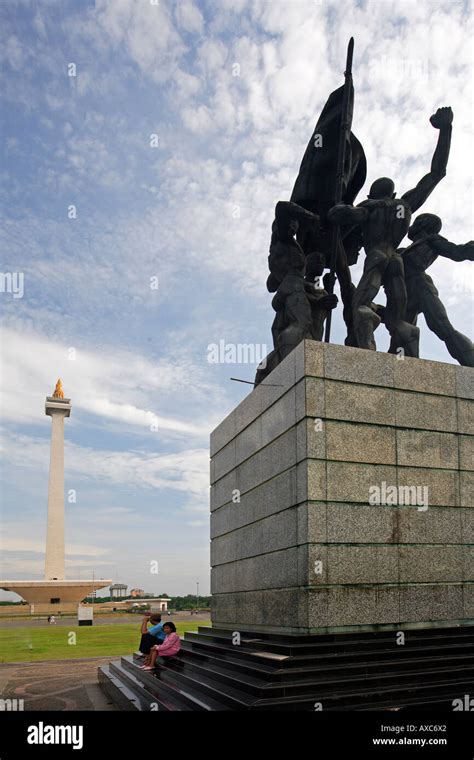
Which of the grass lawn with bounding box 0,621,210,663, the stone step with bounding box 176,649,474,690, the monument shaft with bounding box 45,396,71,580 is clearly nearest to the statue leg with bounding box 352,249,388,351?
the stone step with bounding box 176,649,474,690

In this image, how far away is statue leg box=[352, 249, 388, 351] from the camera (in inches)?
429

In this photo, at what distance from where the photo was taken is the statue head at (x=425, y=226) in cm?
1236

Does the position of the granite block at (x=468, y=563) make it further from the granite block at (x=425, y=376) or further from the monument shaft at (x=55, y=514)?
the monument shaft at (x=55, y=514)

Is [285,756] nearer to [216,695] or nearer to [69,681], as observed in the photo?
[216,695]

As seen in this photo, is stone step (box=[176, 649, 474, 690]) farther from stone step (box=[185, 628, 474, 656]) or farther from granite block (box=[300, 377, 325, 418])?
granite block (box=[300, 377, 325, 418])

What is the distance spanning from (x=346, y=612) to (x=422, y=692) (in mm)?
1500

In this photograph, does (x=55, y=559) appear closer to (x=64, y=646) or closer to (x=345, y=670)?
(x=64, y=646)

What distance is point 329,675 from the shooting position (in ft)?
23.9

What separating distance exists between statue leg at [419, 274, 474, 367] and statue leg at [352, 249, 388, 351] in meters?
1.13

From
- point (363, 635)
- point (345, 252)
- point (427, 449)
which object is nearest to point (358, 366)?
point (427, 449)

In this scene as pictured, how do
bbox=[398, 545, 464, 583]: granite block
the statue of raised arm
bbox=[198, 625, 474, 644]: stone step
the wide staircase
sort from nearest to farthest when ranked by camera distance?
1. the wide staircase
2. bbox=[198, 625, 474, 644]: stone step
3. bbox=[398, 545, 464, 583]: granite block
4. the statue of raised arm

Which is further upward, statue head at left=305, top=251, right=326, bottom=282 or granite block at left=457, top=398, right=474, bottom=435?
statue head at left=305, top=251, right=326, bottom=282

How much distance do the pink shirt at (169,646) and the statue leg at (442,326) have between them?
21.7 feet

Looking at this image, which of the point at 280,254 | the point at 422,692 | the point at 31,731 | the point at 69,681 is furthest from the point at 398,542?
the point at 69,681
